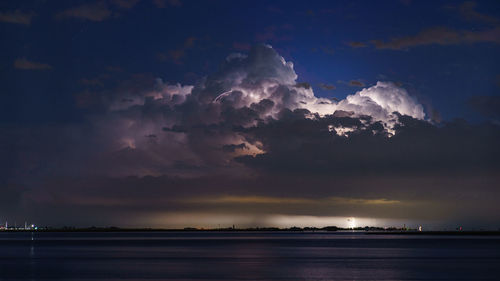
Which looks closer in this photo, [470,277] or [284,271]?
[470,277]

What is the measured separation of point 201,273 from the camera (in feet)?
181

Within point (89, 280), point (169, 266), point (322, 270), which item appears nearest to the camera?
point (89, 280)

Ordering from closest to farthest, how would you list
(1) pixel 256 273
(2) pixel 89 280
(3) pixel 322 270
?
(2) pixel 89 280 < (1) pixel 256 273 < (3) pixel 322 270

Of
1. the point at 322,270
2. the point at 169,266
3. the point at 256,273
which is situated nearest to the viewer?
the point at 256,273

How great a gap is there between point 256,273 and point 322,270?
26.5 feet

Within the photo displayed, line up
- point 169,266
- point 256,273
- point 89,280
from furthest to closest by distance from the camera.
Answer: point 169,266
point 256,273
point 89,280

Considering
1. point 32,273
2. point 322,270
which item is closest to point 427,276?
point 322,270

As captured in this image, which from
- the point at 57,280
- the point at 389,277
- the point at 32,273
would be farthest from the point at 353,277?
the point at 32,273

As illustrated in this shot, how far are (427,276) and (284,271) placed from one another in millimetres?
13132

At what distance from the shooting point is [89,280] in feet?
162

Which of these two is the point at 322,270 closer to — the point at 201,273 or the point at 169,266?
the point at 201,273

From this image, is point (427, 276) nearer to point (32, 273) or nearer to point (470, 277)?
point (470, 277)

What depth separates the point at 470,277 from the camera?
1998 inches

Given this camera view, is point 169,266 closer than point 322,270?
No
